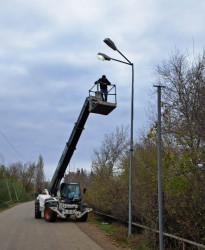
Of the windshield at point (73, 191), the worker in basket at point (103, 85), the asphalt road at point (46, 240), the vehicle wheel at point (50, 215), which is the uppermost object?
the worker in basket at point (103, 85)

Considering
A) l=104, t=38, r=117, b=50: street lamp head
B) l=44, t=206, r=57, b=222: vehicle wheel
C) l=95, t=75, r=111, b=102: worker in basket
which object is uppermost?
l=104, t=38, r=117, b=50: street lamp head

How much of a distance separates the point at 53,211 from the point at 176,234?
10.2m

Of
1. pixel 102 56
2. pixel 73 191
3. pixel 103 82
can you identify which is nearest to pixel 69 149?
pixel 73 191

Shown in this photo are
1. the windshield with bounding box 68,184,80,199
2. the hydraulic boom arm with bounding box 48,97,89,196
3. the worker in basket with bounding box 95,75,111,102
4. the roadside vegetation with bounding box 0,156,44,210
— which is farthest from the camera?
the roadside vegetation with bounding box 0,156,44,210

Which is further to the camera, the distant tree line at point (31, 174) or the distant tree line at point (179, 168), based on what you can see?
the distant tree line at point (31, 174)

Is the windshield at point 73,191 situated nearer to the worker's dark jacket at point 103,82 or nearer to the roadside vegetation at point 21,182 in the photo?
the worker's dark jacket at point 103,82

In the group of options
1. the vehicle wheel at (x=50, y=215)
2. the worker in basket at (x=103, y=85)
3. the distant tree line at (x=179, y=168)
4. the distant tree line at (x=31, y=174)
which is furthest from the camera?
the distant tree line at (x=31, y=174)

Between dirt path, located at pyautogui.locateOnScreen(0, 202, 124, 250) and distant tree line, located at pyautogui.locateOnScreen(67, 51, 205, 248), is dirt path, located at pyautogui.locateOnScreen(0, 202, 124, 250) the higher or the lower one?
the lower one

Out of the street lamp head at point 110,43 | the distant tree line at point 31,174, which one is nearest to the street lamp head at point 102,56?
the street lamp head at point 110,43

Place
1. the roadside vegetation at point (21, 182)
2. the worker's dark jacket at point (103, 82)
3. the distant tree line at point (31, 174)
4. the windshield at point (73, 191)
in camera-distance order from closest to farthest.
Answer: the worker's dark jacket at point (103, 82)
the windshield at point (73, 191)
the roadside vegetation at point (21, 182)
the distant tree line at point (31, 174)

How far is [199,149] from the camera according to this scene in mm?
9711

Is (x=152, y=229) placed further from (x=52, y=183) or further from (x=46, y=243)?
(x=52, y=183)

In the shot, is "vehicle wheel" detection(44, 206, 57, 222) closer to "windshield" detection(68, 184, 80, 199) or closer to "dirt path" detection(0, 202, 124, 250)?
"windshield" detection(68, 184, 80, 199)

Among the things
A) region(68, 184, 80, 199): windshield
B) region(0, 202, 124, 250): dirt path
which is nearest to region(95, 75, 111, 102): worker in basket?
region(0, 202, 124, 250): dirt path
